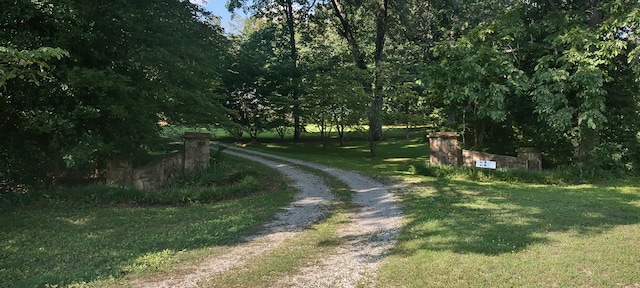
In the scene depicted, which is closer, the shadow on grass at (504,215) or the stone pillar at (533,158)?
the shadow on grass at (504,215)

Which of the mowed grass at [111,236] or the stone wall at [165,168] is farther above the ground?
the stone wall at [165,168]

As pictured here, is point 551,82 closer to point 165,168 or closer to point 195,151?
point 195,151

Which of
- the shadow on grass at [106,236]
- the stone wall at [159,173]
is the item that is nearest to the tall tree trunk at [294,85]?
the stone wall at [159,173]

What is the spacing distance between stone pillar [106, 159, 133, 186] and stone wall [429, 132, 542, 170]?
29.5ft

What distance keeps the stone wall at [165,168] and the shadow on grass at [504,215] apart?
6.10m

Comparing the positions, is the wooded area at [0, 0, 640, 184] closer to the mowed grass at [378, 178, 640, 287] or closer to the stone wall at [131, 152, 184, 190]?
the stone wall at [131, 152, 184, 190]

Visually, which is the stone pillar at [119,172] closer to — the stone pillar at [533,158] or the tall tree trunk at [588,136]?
the stone pillar at [533,158]

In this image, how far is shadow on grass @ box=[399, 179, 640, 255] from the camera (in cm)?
559

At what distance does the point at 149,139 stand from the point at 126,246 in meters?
4.63

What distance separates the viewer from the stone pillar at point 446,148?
13227 millimetres

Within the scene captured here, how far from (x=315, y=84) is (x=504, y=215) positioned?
14.0 meters

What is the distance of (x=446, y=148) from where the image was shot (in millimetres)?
13312

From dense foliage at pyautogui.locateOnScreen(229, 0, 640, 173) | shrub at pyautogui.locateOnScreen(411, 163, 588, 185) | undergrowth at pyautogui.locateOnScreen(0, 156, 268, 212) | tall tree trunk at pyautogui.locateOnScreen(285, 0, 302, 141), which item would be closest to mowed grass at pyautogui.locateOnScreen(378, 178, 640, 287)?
shrub at pyautogui.locateOnScreen(411, 163, 588, 185)

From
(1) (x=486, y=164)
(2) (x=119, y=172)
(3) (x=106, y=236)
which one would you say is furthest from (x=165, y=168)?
(1) (x=486, y=164)
